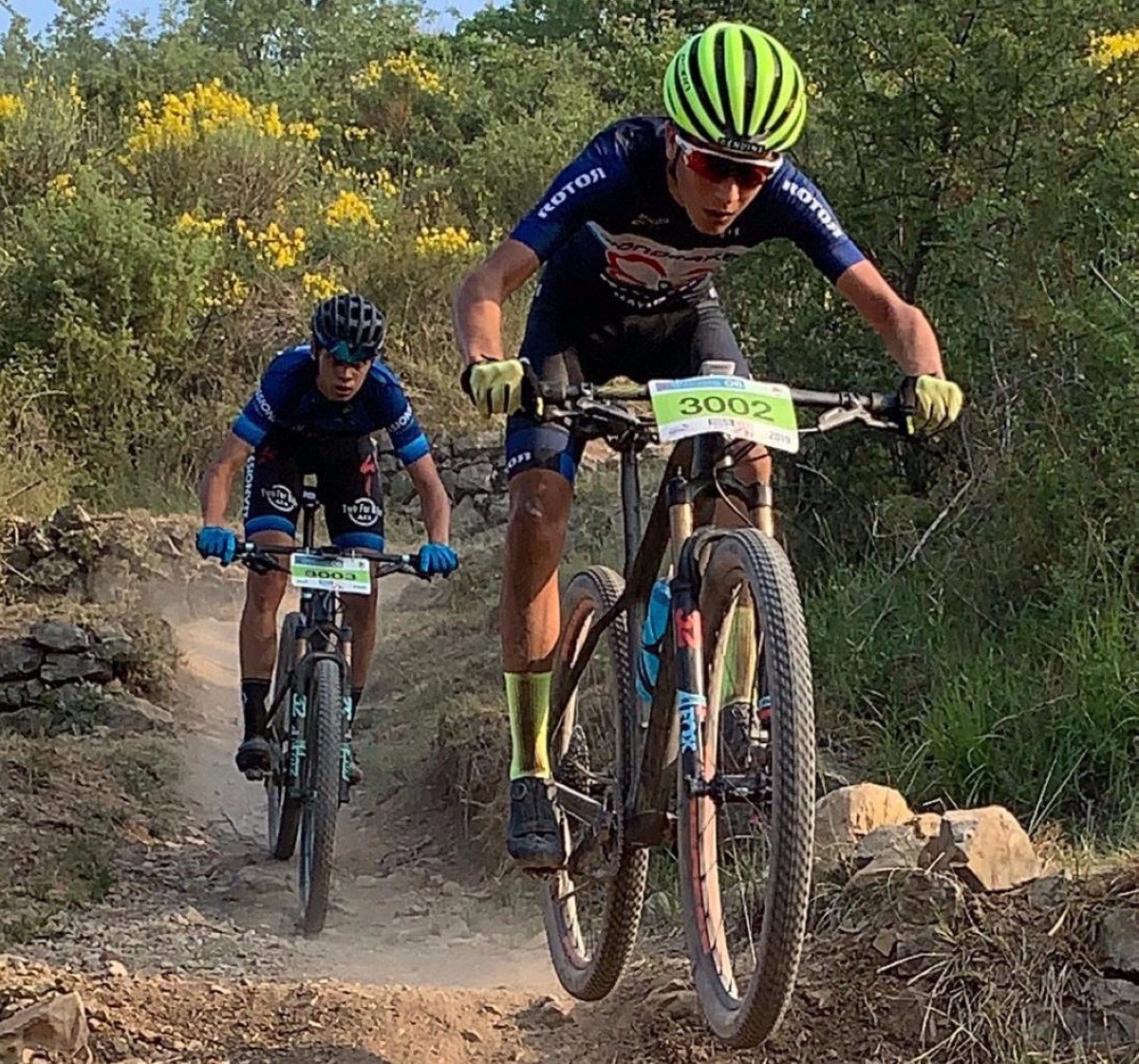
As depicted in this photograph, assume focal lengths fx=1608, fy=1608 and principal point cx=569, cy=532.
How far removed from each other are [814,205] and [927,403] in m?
0.66

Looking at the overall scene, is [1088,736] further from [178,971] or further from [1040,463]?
[178,971]

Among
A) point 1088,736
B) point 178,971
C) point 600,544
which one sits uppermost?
point 600,544

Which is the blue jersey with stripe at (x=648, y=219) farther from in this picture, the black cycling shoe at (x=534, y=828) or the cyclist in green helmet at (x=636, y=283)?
the black cycling shoe at (x=534, y=828)

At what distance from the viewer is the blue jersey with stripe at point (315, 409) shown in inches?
251

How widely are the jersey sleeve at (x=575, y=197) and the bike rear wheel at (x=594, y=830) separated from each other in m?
1.03

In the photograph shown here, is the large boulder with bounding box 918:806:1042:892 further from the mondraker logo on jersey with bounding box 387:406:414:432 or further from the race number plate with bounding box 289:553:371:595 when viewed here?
the mondraker logo on jersey with bounding box 387:406:414:432

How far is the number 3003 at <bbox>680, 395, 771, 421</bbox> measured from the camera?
3348 mm

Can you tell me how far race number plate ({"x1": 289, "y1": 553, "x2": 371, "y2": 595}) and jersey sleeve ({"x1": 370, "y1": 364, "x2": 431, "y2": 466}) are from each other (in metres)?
0.64

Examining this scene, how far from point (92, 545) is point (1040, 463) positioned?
6.60m

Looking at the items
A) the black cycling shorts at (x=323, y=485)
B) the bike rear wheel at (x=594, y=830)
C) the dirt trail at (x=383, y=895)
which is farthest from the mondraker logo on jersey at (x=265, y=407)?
the bike rear wheel at (x=594, y=830)

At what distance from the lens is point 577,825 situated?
427 cm

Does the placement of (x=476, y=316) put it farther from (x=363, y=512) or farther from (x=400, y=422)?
(x=363, y=512)

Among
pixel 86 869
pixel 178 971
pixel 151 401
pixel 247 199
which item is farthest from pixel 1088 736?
pixel 247 199

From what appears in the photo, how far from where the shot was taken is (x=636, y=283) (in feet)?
13.9
